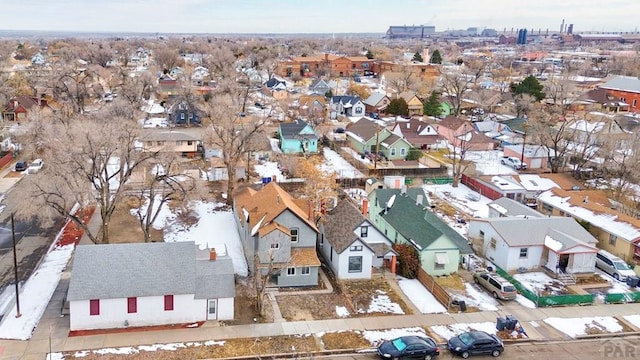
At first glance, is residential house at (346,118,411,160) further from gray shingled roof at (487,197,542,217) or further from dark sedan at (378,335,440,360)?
dark sedan at (378,335,440,360)

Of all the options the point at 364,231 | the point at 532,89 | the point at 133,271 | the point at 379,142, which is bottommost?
the point at 133,271

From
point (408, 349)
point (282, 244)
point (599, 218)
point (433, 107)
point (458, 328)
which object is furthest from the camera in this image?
point (433, 107)

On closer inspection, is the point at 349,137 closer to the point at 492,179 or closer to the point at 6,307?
the point at 492,179

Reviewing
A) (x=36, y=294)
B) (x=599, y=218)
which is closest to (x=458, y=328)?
(x=599, y=218)

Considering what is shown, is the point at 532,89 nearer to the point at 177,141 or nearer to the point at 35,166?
the point at 177,141

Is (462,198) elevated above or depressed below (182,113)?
Answer: below

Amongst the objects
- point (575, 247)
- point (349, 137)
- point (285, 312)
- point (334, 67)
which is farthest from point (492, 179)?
point (334, 67)
